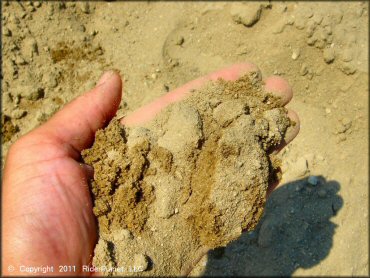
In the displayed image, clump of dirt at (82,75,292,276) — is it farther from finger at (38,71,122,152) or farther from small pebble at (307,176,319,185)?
small pebble at (307,176,319,185)

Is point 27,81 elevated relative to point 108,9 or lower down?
lower down

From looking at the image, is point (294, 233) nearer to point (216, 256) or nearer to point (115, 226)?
point (216, 256)

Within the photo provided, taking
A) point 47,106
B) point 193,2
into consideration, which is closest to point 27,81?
point 47,106

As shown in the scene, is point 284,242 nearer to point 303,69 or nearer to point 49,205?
point 303,69

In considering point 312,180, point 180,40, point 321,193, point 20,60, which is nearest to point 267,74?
point 180,40

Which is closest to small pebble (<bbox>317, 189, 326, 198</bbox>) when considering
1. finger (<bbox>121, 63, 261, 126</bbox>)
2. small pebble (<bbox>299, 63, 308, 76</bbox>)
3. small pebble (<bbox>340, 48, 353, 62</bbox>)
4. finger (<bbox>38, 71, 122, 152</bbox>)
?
small pebble (<bbox>299, 63, 308, 76</bbox>)

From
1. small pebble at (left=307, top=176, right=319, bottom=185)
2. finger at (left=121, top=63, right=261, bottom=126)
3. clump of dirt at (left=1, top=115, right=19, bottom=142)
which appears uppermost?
finger at (left=121, top=63, right=261, bottom=126)
